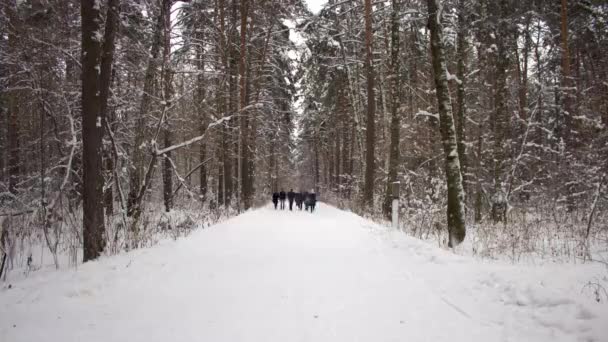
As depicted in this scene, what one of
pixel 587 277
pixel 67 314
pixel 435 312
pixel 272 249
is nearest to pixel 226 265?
pixel 272 249

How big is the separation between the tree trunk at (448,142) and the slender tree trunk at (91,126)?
7.36 m

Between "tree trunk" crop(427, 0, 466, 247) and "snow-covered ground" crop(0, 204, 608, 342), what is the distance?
2031 millimetres

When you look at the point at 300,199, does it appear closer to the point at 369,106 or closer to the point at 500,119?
the point at 369,106

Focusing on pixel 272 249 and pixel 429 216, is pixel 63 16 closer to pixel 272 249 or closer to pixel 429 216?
pixel 272 249

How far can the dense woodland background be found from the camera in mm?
7312

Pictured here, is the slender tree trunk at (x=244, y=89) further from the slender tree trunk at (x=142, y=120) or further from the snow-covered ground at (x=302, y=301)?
the snow-covered ground at (x=302, y=301)

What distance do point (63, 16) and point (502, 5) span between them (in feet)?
44.1

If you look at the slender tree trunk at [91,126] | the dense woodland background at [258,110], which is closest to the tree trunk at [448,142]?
the dense woodland background at [258,110]

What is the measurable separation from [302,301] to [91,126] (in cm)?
506

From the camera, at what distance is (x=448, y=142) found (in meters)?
7.91

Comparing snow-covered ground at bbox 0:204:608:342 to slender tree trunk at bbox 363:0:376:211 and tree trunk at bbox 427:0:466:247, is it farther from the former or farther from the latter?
slender tree trunk at bbox 363:0:376:211

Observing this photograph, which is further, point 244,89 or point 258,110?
point 244,89

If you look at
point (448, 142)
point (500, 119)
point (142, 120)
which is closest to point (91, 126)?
point (142, 120)

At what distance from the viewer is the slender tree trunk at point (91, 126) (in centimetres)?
611
